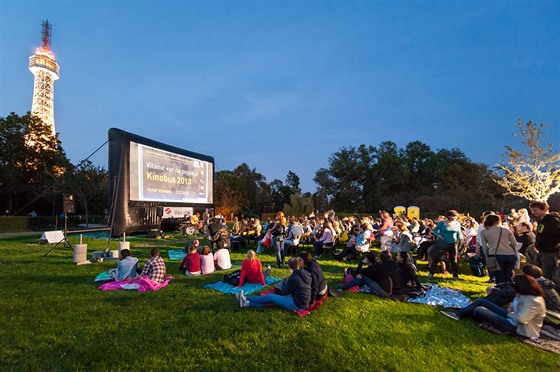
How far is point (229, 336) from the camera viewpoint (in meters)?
4.09

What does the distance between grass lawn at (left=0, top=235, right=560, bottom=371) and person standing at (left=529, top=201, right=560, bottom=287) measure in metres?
A: 1.94

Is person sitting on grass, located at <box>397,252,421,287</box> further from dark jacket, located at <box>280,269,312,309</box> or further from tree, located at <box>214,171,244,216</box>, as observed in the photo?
tree, located at <box>214,171,244,216</box>

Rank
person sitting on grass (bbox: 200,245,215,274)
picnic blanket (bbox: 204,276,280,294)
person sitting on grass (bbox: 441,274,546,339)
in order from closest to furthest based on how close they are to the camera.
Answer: person sitting on grass (bbox: 441,274,546,339), picnic blanket (bbox: 204,276,280,294), person sitting on grass (bbox: 200,245,215,274)

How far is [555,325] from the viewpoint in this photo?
178 inches

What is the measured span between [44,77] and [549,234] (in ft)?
279

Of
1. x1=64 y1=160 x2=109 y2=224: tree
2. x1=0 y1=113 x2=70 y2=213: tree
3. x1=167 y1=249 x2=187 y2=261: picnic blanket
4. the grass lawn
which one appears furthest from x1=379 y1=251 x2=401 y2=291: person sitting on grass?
x1=0 y1=113 x2=70 y2=213: tree

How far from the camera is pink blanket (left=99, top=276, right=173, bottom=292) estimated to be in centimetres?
633

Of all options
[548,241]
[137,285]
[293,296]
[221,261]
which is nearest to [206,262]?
[221,261]

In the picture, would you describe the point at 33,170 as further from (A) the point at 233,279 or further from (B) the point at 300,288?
(B) the point at 300,288

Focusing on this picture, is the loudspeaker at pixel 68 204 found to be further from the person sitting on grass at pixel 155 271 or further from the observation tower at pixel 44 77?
the observation tower at pixel 44 77

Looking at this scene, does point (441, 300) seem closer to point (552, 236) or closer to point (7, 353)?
point (552, 236)

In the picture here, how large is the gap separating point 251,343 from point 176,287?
320cm

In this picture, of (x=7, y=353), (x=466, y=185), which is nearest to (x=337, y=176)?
(x=466, y=185)

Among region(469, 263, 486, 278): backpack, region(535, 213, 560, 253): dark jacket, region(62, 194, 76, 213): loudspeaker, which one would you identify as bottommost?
region(469, 263, 486, 278): backpack
